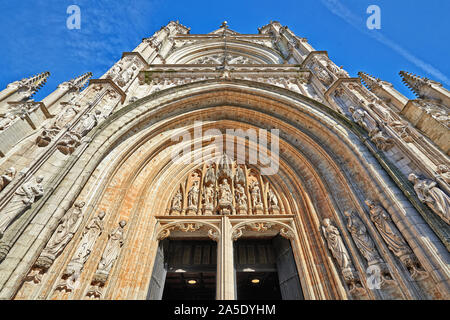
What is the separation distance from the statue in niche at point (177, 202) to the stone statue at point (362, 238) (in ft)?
14.1

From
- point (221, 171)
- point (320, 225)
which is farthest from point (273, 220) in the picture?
point (221, 171)

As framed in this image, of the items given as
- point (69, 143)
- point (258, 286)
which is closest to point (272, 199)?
point (258, 286)

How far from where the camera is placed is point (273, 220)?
18.9 ft

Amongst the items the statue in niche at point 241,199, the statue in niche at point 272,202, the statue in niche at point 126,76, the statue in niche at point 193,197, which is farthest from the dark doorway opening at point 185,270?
the statue in niche at point 126,76

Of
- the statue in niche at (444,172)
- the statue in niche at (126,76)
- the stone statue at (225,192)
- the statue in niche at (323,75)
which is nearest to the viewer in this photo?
the statue in niche at (444,172)

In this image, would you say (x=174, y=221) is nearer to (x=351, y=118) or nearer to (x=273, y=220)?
(x=273, y=220)

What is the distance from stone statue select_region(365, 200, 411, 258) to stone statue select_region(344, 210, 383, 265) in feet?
0.92

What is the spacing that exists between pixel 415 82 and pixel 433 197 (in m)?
→ 5.13

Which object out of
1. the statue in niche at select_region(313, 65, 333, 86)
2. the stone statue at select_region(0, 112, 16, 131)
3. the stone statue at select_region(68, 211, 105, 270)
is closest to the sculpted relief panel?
the stone statue at select_region(68, 211, 105, 270)

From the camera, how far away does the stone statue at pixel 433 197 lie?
346 centimetres

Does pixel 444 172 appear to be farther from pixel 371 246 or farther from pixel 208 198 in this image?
pixel 208 198

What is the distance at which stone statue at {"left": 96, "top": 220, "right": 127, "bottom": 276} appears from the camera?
415 centimetres

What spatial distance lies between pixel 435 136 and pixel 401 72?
3926mm

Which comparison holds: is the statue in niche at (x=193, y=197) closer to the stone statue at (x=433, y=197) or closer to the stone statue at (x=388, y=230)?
the stone statue at (x=388, y=230)
